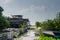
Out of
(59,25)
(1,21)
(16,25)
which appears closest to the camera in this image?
(59,25)

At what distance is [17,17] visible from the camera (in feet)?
229

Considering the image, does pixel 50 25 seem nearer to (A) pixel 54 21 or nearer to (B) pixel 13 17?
(A) pixel 54 21

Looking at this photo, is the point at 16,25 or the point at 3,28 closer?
the point at 3,28

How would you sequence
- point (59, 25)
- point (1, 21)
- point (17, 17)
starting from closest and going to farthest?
point (59, 25)
point (1, 21)
point (17, 17)

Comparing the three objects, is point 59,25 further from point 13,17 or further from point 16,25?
point 13,17

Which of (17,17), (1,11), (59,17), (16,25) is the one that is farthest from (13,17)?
(59,17)

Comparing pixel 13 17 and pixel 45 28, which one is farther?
pixel 13 17

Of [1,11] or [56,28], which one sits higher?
[1,11]

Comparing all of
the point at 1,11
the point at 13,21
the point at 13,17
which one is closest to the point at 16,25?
the point at 13,21

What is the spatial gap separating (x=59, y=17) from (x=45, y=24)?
19.5 ft

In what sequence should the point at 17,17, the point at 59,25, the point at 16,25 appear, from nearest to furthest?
Answer: the point at 59,25 < the point at 16,25 < the point at 17,17

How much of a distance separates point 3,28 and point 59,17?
612 inches

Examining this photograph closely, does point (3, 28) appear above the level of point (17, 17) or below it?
below

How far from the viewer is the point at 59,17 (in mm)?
48938
